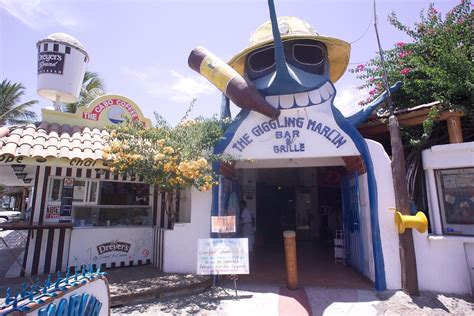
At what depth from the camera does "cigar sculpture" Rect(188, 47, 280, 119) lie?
22.2 ft

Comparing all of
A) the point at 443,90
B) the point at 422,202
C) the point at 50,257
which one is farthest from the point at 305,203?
the point at 50,257

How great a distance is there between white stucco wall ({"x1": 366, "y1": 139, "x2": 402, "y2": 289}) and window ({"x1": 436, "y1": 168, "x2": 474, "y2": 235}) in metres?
1.12

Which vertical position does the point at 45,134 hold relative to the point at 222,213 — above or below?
above

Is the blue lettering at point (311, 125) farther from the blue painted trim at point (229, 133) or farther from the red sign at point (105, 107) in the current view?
the red sign at point (105, 107)

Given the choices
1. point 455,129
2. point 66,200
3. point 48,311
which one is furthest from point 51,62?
point 455,129

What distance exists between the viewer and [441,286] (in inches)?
229

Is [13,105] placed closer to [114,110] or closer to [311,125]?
[114,110]

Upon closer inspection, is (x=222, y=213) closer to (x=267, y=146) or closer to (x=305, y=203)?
(x=267, y=146)

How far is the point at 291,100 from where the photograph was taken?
7004 millimetres

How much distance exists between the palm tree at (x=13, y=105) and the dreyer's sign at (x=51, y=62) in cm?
1322

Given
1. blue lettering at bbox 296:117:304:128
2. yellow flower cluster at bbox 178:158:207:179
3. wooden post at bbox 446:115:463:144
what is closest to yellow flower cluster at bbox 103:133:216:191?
yellow flower cluster at bbox 178:158:207:179

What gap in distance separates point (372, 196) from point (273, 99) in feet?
10.1

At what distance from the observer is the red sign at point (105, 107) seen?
8.78 metres

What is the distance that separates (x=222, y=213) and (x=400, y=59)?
21.5 ft
